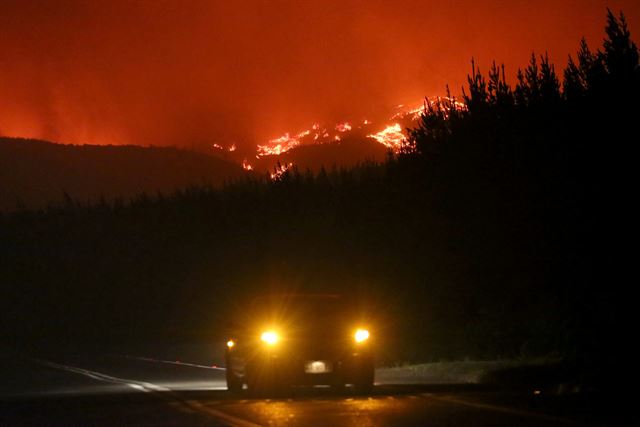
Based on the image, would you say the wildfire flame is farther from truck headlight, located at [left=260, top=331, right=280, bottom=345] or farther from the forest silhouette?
truck headlight, located at [left=260, top=331, right=280, bottom=345]

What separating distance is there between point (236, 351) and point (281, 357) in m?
1.73

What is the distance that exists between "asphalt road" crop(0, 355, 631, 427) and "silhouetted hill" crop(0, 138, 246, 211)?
136m

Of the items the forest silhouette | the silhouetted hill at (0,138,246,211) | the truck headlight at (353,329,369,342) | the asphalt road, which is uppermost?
the silhouetted hill at (0,138,246,211)

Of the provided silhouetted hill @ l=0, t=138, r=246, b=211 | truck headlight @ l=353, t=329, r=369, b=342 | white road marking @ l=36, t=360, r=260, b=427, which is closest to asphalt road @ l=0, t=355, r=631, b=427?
white road marking @ l=36, t=360, r=260, b=427

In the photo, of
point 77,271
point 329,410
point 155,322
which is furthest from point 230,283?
point 329,410

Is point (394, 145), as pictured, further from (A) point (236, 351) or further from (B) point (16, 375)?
(A) point (236, 351)

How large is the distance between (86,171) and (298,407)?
158823mm

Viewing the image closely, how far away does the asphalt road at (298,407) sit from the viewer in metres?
15.4

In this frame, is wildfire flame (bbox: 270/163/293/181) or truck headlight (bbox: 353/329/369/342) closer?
truck headlight (bbox: 353/329/369/342)

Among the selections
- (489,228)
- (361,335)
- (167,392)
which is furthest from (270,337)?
(489,228)

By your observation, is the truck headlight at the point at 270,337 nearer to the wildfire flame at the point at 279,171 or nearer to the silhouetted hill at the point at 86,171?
the wildfire flame at the point at 279,171

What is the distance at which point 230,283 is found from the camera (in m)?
65.4

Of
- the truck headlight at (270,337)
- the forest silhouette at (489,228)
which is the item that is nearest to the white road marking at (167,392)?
the truck headlight at (270,337)

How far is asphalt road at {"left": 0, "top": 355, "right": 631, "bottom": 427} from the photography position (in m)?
15.4
